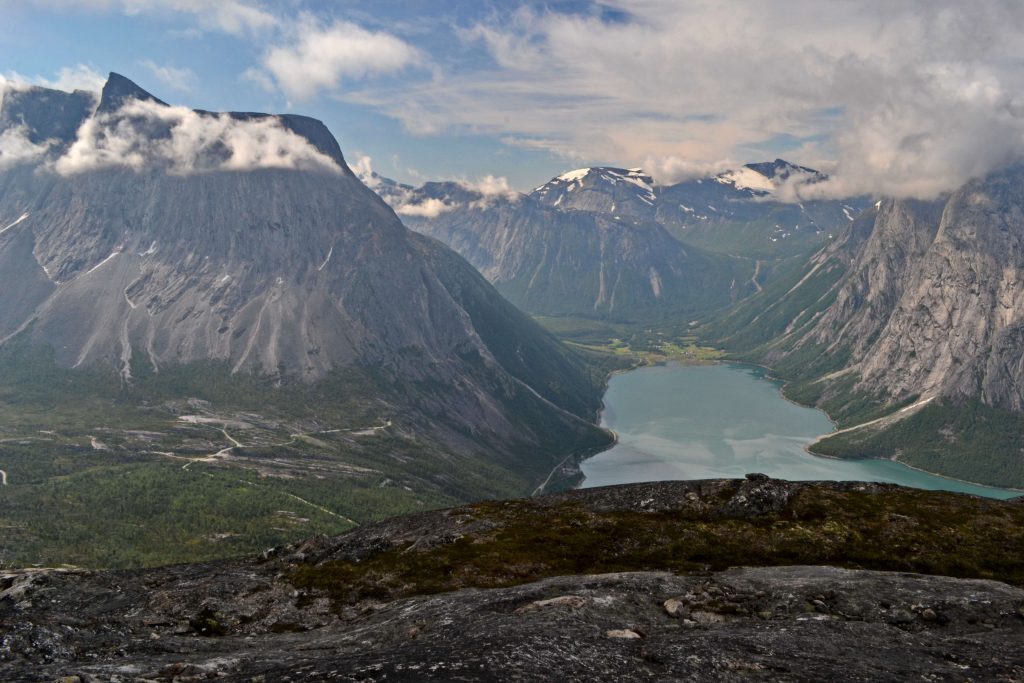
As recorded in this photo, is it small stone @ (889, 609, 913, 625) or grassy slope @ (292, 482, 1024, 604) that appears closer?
small stone @ (889, 609, 913, 625)

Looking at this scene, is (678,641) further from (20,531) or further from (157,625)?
(20,531)

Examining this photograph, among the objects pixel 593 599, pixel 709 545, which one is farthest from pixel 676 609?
pixel 709 545

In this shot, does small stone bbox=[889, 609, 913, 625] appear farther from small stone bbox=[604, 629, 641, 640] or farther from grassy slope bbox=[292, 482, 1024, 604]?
small stone bbox=[604, 629, 641, 640]

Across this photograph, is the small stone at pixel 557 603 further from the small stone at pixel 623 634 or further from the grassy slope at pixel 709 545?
the grassy slope at pixel 709 545

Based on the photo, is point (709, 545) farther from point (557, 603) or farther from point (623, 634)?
point (623, 634)

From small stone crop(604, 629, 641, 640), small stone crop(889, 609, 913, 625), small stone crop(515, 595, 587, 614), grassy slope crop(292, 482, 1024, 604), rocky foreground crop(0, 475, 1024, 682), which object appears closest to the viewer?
rocky foreground crop(0, 475, 1024, 682)

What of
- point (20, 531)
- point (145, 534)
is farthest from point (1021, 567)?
point (20, 531)

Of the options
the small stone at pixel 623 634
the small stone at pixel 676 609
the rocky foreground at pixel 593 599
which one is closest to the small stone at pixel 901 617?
the rocky foreground at pixel 593 599

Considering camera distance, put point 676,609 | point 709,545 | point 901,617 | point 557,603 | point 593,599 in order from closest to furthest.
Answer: point 901,617, point 557,603, point 676,609, point 593,599, point 709,545

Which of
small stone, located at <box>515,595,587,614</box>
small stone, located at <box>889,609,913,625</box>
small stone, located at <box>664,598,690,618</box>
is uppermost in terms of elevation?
small stone, located at <box>889,609,913,625</box>

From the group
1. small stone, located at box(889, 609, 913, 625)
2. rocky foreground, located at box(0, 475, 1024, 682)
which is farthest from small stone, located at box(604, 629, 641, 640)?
small stone, located at box(889, 609, 913, 625)
